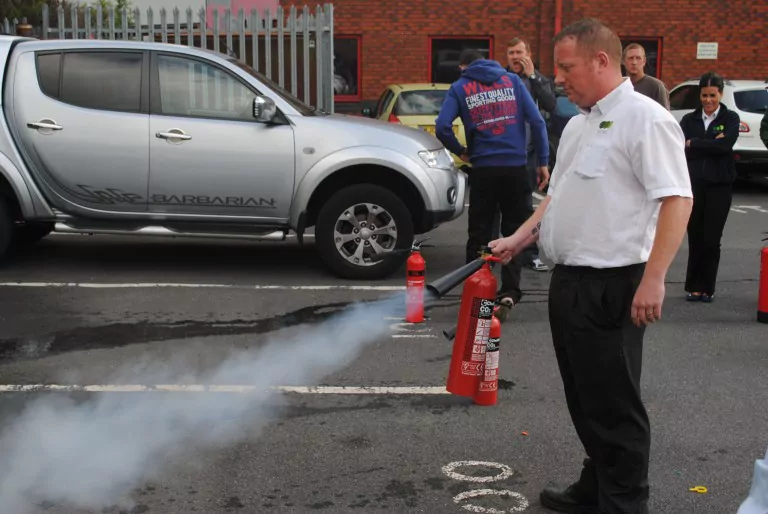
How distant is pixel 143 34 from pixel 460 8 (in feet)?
29.1

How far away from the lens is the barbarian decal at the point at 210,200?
27.9ft

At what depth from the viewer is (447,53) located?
842 inches

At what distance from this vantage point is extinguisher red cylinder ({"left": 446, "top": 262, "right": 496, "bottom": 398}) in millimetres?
→ 4781

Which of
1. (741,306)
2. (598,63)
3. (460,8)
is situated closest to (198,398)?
(598,63)

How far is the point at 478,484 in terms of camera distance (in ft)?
14.1

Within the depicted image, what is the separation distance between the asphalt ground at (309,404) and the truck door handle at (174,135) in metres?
1.23

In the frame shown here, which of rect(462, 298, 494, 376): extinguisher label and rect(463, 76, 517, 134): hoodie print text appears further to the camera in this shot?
rect(463, 76, 517, 134): hoodie print text

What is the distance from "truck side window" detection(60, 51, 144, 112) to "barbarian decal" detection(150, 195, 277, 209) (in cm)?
81

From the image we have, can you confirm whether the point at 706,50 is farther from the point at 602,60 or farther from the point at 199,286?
the point at 602,60

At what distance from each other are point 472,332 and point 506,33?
17.4 metres

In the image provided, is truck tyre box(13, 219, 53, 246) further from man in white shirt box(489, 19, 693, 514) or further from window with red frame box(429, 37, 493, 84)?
window with red frame box(429, 37, 493, 84)

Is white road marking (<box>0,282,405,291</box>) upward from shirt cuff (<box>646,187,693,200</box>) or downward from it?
downward

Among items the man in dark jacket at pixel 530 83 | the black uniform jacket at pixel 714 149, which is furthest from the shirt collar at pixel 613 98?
the man in dark jacket at pixel 530 83

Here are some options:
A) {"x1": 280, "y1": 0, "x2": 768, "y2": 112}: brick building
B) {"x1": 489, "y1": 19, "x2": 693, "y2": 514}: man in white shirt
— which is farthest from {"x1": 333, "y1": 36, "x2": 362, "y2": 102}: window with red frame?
{"x1": 489, "y1": 19, "x2": 693, "y2": 514}: man in white shirt
